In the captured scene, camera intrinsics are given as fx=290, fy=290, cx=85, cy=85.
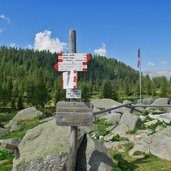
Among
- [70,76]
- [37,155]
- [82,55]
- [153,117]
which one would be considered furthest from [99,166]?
[153,117]

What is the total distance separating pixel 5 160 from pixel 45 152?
3.97 m

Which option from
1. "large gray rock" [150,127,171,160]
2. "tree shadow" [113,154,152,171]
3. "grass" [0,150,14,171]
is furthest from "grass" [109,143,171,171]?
"grass" [0,150,14,171]

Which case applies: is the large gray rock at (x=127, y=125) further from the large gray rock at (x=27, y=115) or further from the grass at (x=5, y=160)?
the large gray rock at (x=27, y=115)

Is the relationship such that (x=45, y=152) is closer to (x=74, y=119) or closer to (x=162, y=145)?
(x=74, y=119)

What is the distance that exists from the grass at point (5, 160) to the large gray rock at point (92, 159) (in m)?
3.22

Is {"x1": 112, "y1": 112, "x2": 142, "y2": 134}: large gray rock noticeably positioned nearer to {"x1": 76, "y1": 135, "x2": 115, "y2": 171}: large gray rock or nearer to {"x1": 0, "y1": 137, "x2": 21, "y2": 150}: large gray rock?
{"x1": 0, "y1": 137, "x2": 21, "y2": 150}: large gray rock

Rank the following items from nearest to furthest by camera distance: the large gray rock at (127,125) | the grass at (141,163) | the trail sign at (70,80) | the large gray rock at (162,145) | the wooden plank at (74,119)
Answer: the wooden plank at (74,119) < the trail sign at (70,80) < the grass at (141,163) < the large gray rock at (162,145) < the large gray rock at (127,125)

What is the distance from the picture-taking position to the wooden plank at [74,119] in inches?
355

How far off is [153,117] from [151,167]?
10.8 meters

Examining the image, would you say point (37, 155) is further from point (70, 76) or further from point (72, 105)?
point (70, 76)

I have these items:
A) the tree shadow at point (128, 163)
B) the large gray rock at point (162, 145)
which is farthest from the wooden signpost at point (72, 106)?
the large gray rock at point (162, 145)

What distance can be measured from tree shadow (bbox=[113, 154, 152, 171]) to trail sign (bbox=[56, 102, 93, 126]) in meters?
2.45

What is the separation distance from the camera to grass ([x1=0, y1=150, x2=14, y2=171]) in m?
11.2

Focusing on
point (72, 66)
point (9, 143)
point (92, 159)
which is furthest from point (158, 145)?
point (9, 143)
